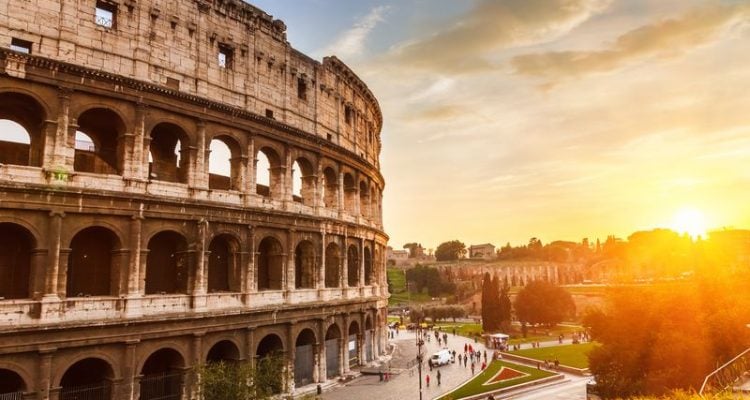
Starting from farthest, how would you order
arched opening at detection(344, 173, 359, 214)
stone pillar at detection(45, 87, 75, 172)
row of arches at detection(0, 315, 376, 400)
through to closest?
1. arched opening at detection(344, 173, 359, 214)
2. row of arches at detection(0, 315, 376, 400)
3. stone pillar at detection(45, 87, 75, 172)

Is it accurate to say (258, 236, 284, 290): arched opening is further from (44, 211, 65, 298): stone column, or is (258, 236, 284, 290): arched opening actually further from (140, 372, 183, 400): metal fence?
(44, 211, 65, 298): stone column

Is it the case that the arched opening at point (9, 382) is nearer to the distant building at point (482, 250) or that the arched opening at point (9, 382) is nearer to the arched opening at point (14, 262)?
the arched opening at point (14, 262)

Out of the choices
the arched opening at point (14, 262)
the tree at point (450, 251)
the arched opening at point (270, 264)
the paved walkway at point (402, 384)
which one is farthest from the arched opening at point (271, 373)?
the tree at point (450, 251)

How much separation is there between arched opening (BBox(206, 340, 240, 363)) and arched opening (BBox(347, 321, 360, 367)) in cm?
850

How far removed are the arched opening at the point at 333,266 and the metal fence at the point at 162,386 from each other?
10.3 metres

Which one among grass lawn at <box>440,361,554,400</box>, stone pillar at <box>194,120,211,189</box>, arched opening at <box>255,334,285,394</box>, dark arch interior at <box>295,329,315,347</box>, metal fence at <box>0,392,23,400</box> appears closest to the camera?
metal fence at <box>0,392,23,400</box>

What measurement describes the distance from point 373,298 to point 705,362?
16.8 meters

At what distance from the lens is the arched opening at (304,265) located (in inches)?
1035

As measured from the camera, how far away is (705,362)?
2289cm

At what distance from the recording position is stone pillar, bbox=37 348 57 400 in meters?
16.2

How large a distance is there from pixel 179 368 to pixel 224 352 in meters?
2.53

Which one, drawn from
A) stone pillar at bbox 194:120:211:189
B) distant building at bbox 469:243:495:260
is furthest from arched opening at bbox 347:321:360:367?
distant building at bbox 469:243:495:260

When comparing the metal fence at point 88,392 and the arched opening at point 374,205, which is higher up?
the arched opening at point 374,205

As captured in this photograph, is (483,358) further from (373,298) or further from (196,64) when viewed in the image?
(196,64)
